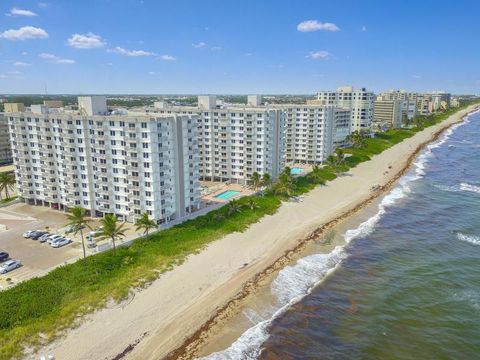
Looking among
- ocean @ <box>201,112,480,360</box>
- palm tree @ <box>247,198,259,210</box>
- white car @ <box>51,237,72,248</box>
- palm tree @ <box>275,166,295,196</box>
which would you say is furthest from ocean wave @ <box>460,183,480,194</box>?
white car @ <box>51,237,72,248</box>

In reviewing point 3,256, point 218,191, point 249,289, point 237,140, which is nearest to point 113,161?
point 3,256

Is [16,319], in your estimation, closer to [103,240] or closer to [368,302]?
[103,240]

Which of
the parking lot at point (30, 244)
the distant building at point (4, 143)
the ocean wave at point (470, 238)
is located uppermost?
the distant building at point (4, 143)

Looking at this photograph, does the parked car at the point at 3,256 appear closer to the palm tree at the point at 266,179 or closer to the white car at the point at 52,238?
the white car at the point at 52,238

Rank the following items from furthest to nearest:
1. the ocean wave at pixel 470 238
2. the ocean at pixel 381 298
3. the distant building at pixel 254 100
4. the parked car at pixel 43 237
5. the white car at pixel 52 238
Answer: the distant building at pixel 254 100, the ocean wave at pixel 470 238, the parked car at pixel 43 237, the white car at pixel 52 238, the ocean at pixel 381 298

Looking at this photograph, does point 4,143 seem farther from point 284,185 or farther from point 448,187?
point 448,187

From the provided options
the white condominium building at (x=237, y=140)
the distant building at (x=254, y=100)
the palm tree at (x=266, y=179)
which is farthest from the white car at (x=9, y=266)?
the distant building at (x=254, y=100)

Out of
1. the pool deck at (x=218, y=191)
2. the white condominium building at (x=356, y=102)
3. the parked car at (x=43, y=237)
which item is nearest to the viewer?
the parked car at (x=43, y=237)

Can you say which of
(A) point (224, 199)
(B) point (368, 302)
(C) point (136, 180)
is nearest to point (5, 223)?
(C) point (136, 180)
